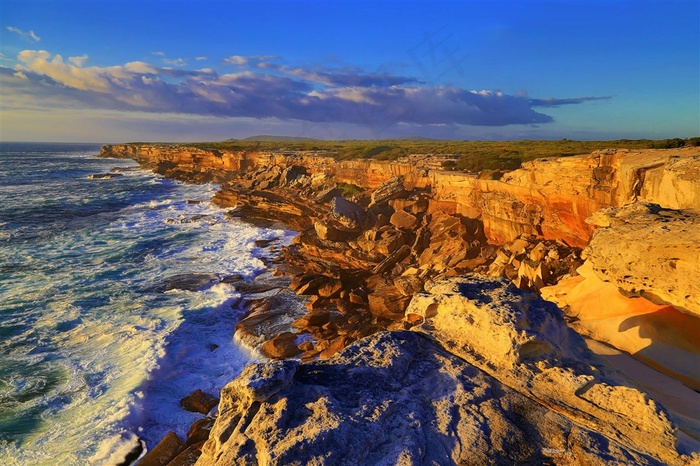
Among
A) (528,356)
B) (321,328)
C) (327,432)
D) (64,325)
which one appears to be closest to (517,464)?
→ (528,356)

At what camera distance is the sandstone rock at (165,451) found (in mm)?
9602

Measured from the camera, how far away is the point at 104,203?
46062 mm

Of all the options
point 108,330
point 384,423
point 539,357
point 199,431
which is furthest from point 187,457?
point 108,330

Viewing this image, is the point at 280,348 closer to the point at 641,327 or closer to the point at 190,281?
the point at 190,281

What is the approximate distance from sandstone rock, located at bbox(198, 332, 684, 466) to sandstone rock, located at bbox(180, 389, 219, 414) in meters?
6.30

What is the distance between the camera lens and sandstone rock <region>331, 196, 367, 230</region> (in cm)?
2814

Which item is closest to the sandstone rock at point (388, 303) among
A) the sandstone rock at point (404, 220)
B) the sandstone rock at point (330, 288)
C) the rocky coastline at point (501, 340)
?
the rocky coastline at point (501, 340)

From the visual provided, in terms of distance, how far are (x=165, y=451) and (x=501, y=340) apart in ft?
28.2

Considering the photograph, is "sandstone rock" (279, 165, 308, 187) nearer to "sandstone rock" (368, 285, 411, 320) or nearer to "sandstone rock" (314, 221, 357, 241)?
"sandstone rock" (314, 221, 357, 241)

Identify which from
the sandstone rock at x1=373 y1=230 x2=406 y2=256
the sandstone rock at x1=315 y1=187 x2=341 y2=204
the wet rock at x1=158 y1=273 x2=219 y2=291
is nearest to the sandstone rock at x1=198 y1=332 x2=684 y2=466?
the wet rock at x1=158 y1=273 x2=219 y2=291

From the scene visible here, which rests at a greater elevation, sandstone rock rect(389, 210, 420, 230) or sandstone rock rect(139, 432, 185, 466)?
sandstone rock rect(389, 210, 420, 230)

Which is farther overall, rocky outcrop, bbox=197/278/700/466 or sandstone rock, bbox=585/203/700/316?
sandstone rock, bbox=585/203/700/316

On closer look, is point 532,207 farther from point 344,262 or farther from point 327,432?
point 327,432

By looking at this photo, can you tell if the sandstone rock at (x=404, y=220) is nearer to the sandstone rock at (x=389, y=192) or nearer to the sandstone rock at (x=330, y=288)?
the sandstone rock at (x=389, y=192)
